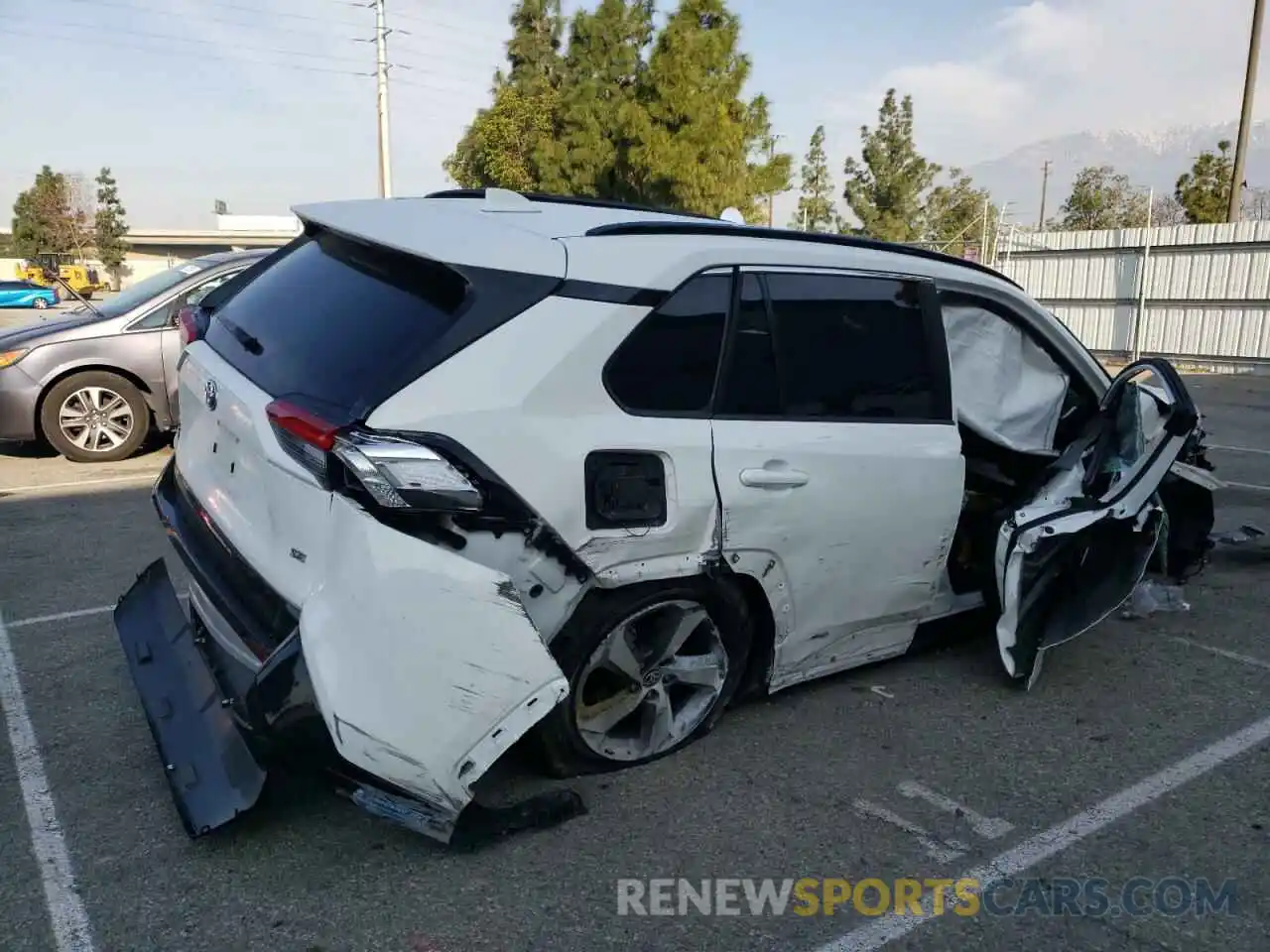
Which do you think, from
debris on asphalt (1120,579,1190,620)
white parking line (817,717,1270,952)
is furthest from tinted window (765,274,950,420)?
debris on asphalt (1120,579,1190,620)

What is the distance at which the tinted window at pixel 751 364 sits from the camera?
316 cm

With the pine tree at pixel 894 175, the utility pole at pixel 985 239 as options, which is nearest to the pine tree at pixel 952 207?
the pine tree at pixel 894 175

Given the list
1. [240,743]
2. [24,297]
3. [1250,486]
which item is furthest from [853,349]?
[24,297]

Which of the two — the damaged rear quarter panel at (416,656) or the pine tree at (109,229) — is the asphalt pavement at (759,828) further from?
the pine tree at (109,229)

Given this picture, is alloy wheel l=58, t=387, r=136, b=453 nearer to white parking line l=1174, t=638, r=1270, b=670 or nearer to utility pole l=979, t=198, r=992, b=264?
white parking line l=1174, t=638, r=1270, b=670

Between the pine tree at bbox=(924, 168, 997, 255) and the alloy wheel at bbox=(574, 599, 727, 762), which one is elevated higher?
the pine tree at bbox=(924, 168, 997, 255)

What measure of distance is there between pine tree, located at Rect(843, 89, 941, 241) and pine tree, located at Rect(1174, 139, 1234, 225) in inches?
285

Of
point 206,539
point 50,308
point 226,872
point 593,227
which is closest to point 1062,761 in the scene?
point 593,227

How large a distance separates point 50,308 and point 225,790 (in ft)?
134

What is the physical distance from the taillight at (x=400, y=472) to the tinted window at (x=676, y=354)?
58 cm

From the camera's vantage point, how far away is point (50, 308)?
37.3m

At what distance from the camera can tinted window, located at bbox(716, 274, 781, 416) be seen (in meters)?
3.16

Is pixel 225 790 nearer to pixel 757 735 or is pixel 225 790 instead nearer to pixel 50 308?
pixel 757 735

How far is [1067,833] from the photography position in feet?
9.78
